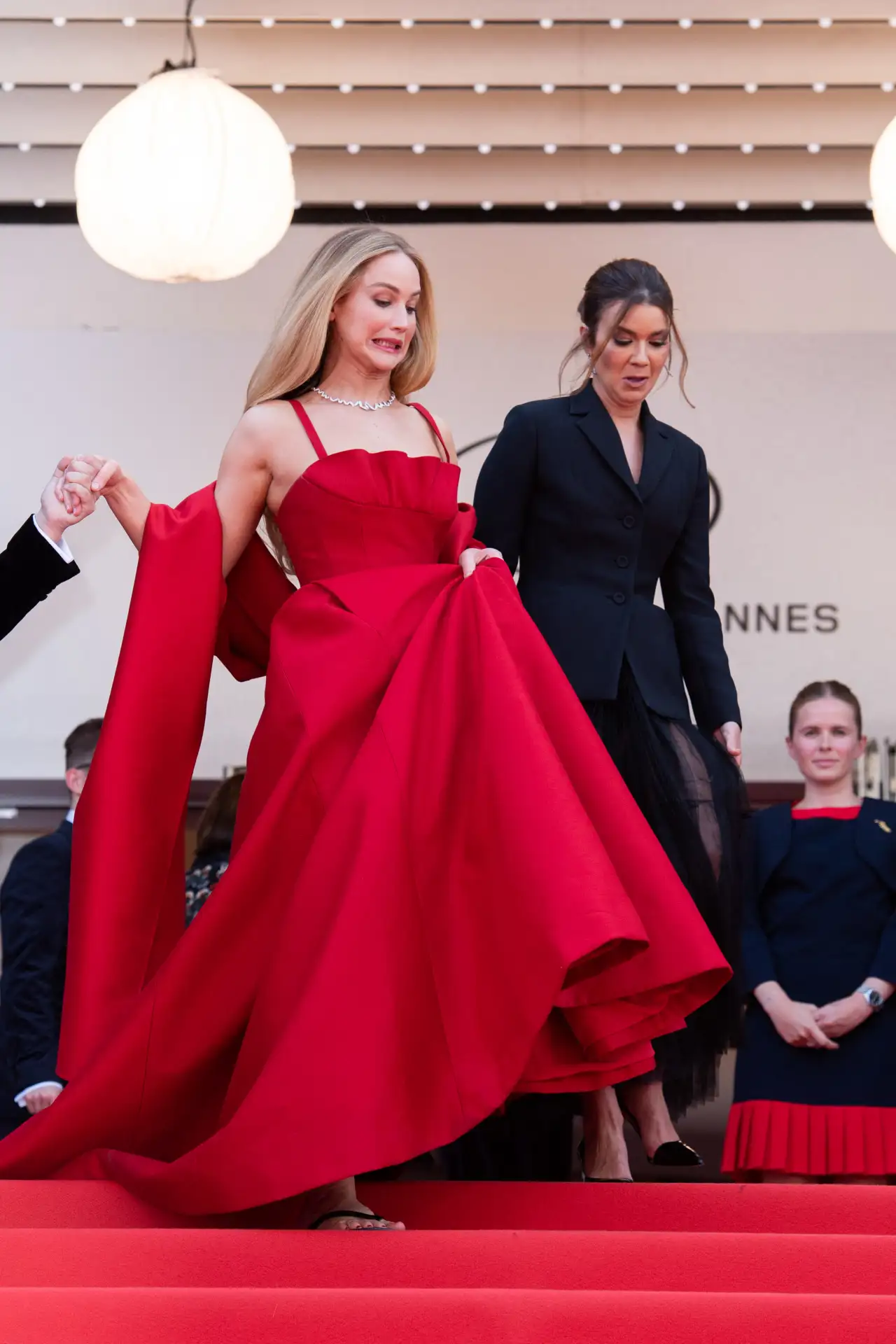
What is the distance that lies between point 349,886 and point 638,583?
37.0 inches

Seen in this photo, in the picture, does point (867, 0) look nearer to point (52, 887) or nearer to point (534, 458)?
point (534, 458)

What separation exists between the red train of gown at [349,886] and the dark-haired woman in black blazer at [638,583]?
21cm

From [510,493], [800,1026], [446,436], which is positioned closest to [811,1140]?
[800,1026]

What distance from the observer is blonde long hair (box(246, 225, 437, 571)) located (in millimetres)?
2824

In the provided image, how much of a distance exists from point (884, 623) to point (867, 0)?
5.46 ft

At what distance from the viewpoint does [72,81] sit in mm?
4664

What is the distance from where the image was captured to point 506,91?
482 cm

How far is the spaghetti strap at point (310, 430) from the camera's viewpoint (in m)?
2.73

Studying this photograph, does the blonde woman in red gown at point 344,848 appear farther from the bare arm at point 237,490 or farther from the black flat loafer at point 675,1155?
the black flat loafer at point 675,1155

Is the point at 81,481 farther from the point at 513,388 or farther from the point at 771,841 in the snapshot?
the point at 513,388

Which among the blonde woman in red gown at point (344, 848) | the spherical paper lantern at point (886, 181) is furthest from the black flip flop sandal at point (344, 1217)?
the spherical paper lantern at point (886, 181)

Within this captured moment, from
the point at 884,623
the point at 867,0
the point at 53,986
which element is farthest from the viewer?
the point at 884,623

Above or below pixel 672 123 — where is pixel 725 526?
below

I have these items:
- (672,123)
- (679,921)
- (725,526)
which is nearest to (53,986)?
(679,921)
